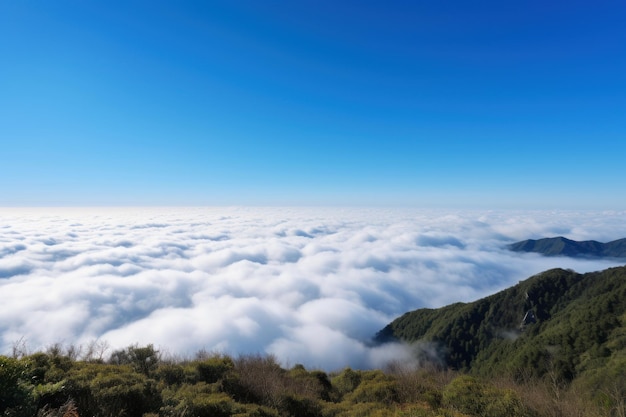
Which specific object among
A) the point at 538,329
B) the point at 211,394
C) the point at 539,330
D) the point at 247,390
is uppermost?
the point at 211,394

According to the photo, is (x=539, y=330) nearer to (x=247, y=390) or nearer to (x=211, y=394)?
(x=247, y=390)

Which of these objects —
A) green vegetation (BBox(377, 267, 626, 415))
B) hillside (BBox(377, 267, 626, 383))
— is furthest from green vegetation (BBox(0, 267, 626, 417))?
hillside (BBox(377, 267, 626, 383))

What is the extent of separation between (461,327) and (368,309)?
3058 inches

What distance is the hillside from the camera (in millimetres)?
62531

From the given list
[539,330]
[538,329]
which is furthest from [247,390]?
[538,329]

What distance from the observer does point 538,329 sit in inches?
3698

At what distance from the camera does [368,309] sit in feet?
593

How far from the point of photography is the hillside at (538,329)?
205ft

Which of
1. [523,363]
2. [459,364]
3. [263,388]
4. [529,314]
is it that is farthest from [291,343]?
[263,388]

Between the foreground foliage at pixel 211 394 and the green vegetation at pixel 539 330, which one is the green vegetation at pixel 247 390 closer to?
the foreground foliage at pixel 211 394

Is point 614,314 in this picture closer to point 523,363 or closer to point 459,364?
point 523,363

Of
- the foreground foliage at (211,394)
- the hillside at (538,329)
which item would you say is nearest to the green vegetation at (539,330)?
the hillside at (538,329)

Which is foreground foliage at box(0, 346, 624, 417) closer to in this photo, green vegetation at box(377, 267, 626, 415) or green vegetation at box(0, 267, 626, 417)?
green vegetation at box(0, 267, 626, 417)

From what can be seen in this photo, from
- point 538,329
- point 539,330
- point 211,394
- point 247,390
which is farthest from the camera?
point 538,329
